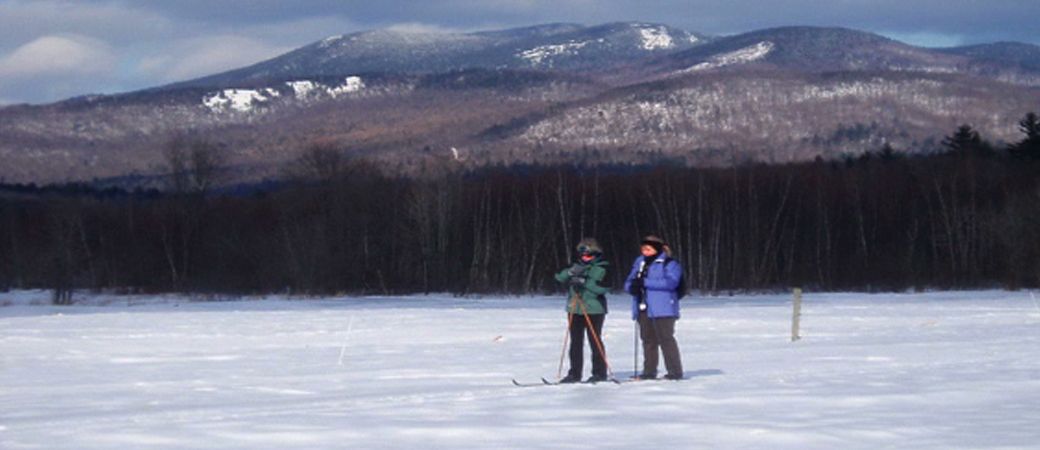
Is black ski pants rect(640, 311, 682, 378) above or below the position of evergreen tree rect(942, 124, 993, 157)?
below

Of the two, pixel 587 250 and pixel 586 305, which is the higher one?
pixel 587 250

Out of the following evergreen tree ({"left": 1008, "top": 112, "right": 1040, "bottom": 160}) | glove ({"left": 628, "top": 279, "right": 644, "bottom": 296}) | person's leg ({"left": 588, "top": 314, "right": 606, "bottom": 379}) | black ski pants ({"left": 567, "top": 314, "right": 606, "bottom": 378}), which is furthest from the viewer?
evergreen tree ({"left": 1008, "top": 112, "right": 1040, "bottom": 160})

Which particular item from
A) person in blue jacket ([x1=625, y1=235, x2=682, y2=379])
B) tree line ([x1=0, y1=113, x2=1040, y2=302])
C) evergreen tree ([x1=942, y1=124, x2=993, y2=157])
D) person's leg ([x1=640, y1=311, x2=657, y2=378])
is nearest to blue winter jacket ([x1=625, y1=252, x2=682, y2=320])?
person in blue jacket ([x1=625, y1=235, x2=682, y2=379])

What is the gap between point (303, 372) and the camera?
22.3 metres

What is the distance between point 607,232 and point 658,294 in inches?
2491

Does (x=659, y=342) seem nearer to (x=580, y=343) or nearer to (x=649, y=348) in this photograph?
(x=649, y=348)

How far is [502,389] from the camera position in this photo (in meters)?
18.2

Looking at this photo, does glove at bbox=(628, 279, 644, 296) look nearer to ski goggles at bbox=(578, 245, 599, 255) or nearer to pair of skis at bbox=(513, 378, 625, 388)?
ski goggles at bbox=(578, 245, 599, 255)

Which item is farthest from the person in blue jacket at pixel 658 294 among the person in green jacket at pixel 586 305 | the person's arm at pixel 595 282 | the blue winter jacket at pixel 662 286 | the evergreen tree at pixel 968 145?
the evergreen tree at pixel 968 145

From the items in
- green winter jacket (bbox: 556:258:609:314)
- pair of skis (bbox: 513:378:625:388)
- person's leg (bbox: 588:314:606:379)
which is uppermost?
green winter jacket (bbox: 556:258:609:314)

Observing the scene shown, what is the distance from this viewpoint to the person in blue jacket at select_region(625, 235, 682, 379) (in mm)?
18562

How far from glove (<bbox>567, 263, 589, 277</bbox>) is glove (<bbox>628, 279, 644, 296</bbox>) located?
2.01ft

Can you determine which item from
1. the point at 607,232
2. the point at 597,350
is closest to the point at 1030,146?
the point at 607,232

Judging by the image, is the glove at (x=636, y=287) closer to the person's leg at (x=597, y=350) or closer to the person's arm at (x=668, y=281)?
the person's arm at (x=668, y=281)
